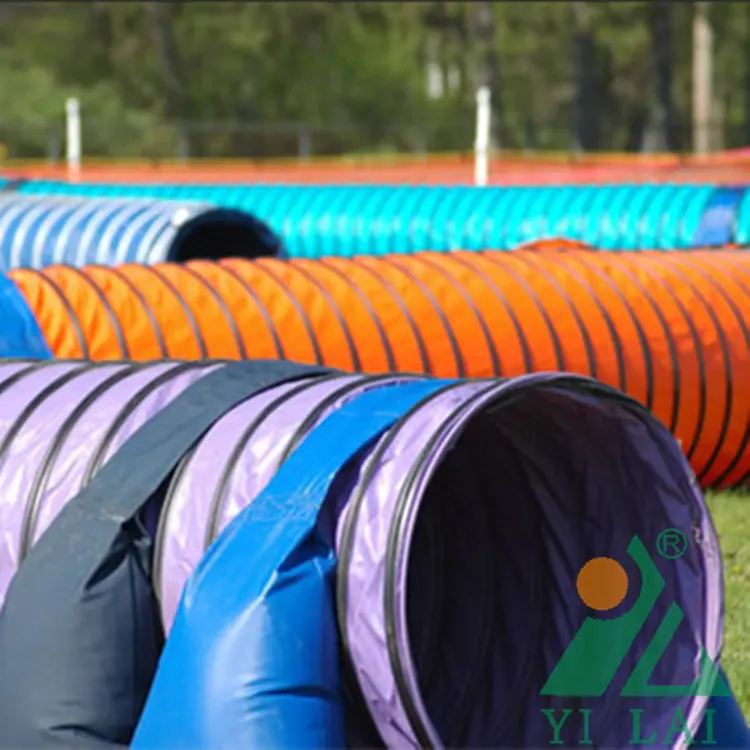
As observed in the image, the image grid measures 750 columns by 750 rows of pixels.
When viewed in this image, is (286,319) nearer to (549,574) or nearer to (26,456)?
(549,574)

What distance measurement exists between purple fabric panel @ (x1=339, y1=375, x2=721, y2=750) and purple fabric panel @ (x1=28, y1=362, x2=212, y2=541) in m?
0.78

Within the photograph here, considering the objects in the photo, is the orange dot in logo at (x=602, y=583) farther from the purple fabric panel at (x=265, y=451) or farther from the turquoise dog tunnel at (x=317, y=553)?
the purple fabric panel at (x=265, y=451)

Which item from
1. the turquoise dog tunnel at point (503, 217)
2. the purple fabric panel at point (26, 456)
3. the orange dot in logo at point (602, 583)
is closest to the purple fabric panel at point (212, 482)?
the purple fabric panel at point (26, 456)

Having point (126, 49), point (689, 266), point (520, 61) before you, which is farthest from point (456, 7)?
point (689, 266)

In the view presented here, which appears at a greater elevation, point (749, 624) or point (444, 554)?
point (444, 554)

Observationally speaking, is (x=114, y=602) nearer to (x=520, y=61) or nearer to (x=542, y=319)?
(x=542, y=319)

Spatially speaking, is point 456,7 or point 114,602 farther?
point 456,7

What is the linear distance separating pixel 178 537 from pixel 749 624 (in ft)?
7.87

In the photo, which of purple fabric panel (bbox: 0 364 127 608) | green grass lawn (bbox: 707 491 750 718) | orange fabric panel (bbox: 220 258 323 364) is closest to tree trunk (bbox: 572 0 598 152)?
green grass lawn (bbox: 707 491 750 718)

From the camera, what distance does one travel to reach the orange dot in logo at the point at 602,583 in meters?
4.60

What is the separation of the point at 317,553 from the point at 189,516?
36 centimetres

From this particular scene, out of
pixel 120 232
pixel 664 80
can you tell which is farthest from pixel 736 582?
pixel 664 80

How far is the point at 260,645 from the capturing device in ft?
12.3

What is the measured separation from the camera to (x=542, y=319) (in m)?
7.64
